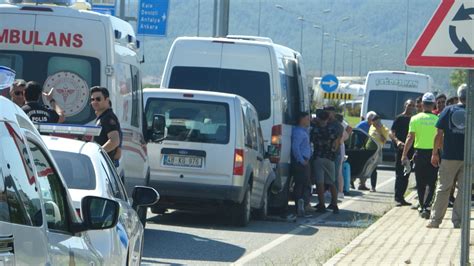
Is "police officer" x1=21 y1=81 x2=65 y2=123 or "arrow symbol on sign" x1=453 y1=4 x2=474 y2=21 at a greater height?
"arrow symbol on sign" x1=453 y1=4 x2=474 y2=21

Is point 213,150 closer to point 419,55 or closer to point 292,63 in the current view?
point 292,63

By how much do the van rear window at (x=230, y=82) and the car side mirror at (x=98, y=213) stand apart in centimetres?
1339

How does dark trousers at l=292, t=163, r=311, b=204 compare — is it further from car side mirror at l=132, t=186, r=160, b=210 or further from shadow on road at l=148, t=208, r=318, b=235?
car side mirror at l=132, t=186, r=160, b=210

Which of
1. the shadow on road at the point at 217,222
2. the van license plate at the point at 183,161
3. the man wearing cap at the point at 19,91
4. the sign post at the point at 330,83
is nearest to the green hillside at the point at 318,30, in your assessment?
the sign post at the point at 330,83

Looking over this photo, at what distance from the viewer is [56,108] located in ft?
43.1

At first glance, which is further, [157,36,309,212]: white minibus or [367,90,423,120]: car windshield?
[367,90,423,120]: car windshield

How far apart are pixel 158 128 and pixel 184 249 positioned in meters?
2.02

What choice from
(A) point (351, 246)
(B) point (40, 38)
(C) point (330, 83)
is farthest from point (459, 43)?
(C) point (330, 83)

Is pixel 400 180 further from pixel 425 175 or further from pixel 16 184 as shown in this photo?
pixel 16 184

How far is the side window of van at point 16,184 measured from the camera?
432 cm

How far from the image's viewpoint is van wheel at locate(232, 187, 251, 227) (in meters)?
16.8

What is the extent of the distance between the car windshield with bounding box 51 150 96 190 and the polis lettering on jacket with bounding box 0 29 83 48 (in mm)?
4160

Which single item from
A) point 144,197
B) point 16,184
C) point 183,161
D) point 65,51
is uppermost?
point 65,51

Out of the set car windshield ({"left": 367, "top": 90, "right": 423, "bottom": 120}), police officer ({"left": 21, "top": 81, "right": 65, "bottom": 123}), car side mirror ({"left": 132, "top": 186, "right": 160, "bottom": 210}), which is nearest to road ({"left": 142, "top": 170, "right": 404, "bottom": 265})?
police officer ({"left": 21, "top": 81, "right": 65, "bottom": 123})
